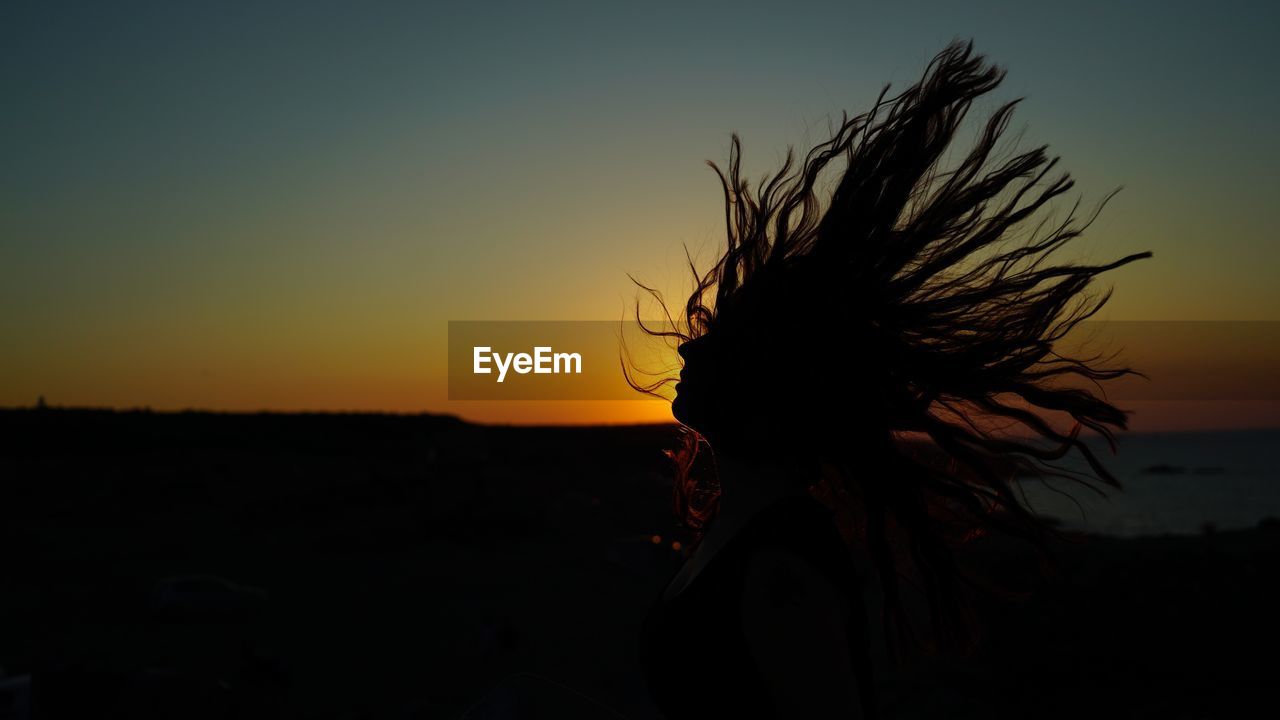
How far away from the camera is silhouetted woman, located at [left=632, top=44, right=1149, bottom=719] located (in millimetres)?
1840

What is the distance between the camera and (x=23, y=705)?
10.0 metres

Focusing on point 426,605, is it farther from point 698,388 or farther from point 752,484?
point 752,484

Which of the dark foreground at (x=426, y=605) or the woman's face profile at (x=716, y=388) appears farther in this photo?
the dark foreground at (x=426, y=605)

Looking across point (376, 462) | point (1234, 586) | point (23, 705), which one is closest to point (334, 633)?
point (23, 705)

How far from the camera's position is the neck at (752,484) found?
2.14 m

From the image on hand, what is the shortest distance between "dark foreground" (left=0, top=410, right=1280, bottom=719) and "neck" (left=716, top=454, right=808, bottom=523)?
79cm

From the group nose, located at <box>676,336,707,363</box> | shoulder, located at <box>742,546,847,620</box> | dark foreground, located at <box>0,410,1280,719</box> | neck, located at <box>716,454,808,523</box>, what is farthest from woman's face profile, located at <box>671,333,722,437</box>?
dark foreground, located at <box>0,410,1280,719</box>

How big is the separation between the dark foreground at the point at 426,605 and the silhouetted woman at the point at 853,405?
712 millimetres

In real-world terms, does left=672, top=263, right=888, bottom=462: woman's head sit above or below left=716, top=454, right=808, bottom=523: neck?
above

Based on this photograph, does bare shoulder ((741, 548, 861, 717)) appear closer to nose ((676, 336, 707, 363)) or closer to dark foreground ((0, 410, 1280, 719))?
nose ((676, 336, 707, 363))

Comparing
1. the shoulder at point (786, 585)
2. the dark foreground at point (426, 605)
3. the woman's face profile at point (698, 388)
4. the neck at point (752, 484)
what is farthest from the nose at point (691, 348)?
the dark foreground at point (426, 605)

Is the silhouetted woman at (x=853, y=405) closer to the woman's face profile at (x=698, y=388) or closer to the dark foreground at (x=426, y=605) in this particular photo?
the woman's face profile at (x=698, y=388)

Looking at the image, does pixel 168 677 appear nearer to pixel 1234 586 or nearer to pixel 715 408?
pixel 715 408

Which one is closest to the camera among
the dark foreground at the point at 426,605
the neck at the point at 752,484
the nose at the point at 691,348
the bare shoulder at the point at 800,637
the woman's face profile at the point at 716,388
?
the bare shoulder at the point at 800,637
